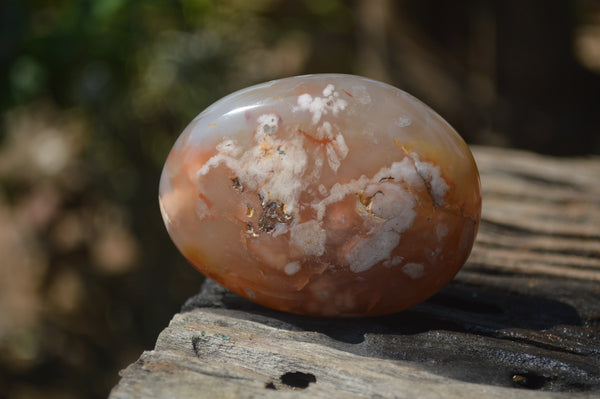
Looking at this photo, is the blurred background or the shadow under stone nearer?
the shadow under stone

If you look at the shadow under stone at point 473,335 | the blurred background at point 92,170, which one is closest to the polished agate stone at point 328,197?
the shadow under stone at point 473,335

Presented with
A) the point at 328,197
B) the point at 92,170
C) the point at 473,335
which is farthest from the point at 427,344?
the point at 92,170

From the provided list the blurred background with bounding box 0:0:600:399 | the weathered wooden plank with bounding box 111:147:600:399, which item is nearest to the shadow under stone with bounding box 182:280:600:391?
the weathered wooden plank with bounding box 111:147:600:399

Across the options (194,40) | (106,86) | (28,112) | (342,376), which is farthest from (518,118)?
(342,376)

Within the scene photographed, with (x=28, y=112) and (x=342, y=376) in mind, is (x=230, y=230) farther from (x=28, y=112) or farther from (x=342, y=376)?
(x=28, y=112)

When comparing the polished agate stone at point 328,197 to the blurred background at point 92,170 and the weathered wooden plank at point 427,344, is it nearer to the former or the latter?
the weathered wooden plank at point 427,344

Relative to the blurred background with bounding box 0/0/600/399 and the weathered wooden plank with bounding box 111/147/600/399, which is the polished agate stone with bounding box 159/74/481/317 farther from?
the blurred background with bounding box 0/0/600/399
